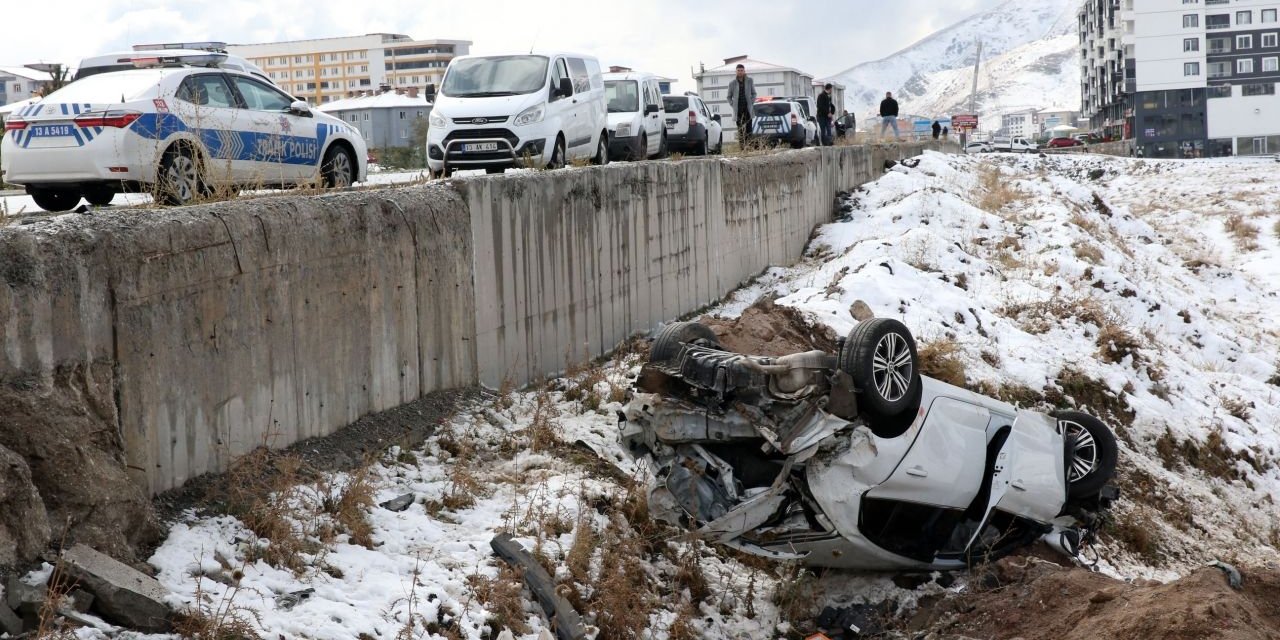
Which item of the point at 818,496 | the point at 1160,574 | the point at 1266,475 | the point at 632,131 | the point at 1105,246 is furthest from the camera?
the point at 1105,246

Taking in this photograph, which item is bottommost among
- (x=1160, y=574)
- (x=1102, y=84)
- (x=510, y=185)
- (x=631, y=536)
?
(x=1160, y=574)

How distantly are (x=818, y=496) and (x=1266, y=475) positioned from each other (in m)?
8.98

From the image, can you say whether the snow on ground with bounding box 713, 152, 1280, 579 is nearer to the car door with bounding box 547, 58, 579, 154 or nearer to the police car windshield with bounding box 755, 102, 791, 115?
the car door with bounding box 547, 58, 579, 154

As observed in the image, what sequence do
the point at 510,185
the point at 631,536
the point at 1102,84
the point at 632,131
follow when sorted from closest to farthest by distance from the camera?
the point at 631,536
the point at 510,185
the point at 632,131
the point at 1102,84

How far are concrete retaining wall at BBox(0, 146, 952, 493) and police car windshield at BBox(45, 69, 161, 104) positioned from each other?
2502 mm

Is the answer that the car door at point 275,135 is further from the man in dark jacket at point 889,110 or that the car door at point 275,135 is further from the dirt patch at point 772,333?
the man in dark jacket at point 889,110

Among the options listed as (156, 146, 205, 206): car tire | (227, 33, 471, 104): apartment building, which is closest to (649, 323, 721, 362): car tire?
(156, 146, 205, 206): car tire

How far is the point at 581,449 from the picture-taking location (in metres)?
9.88

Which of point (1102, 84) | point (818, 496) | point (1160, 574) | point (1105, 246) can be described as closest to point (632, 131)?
point (1105, 246)

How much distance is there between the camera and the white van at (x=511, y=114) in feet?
50.5

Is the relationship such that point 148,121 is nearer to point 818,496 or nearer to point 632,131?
point 818,496

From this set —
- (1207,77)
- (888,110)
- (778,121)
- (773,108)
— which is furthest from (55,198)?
(1207,77)

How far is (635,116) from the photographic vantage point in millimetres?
21859

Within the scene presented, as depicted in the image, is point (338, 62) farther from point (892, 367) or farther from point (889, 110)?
point (892, 367)
